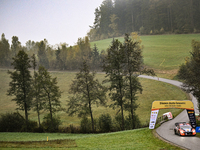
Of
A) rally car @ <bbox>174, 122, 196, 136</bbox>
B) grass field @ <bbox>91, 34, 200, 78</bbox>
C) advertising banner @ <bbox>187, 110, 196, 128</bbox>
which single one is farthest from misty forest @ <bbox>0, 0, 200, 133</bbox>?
rally car @ <bbox>174, 122, 196, 136</bbox>

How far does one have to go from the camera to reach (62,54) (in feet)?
273

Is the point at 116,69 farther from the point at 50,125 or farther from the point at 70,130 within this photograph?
the point at 50,125

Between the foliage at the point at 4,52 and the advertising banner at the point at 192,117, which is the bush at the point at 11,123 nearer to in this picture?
the advertising banner at the point at 192,117

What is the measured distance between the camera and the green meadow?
17.9 meters

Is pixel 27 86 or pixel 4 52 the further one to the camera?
pixel 4 52

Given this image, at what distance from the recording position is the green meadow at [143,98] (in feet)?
58.9

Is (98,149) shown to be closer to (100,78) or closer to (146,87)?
(146,87)

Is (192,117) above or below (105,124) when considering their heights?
above

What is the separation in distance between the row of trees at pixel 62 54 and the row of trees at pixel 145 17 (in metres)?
53.5

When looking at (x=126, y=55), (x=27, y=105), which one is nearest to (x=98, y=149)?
(x=126, y=55)

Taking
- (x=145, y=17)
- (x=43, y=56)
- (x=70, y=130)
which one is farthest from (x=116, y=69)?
(x=145, y=17)

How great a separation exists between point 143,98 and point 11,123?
3188 cm

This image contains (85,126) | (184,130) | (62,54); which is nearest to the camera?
(184,130)

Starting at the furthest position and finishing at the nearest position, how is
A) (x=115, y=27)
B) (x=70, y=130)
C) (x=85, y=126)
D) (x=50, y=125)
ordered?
(x=115, y=27) < (x=50, y=125) < (x=70, y=130) < (x=85, y=126)
